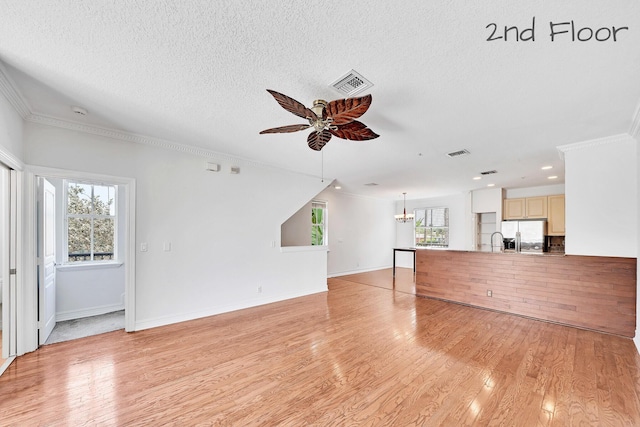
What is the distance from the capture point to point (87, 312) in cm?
409

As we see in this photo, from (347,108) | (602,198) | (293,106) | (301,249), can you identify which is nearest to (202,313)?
(301,249)

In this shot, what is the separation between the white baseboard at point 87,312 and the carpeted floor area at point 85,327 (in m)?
0.10

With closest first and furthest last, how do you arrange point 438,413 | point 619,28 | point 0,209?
point 619,28 → point 438,413 → point 0,209

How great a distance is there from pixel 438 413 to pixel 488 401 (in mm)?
458

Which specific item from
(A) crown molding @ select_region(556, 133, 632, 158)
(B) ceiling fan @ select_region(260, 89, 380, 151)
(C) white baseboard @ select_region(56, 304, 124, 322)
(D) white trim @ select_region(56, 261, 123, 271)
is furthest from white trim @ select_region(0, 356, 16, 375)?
(A) crown molding @ select_region(556, 133, 632, 158)

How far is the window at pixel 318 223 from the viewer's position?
715 centimetres

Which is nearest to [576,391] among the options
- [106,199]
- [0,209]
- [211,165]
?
[211,165]

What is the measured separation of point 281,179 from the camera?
5062mm

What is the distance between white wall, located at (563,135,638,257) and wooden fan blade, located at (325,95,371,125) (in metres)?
3.48

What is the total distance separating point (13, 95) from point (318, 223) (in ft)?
18.9

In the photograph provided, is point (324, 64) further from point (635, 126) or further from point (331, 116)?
point (635, 126)

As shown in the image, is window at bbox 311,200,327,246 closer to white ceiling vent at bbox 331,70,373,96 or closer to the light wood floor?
the light wood floor

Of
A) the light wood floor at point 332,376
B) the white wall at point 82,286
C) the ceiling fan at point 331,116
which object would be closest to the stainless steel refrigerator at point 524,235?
the light wood floor at point 332,376

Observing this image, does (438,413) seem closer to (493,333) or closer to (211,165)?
(493,333)
